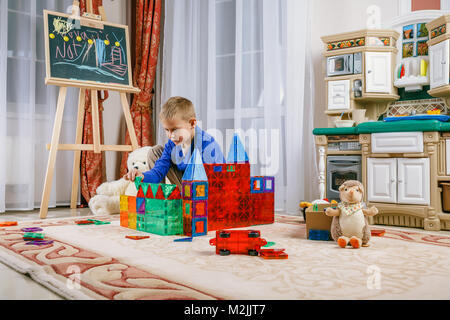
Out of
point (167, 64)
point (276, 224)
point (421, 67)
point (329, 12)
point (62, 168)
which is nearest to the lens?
point (276, 224)

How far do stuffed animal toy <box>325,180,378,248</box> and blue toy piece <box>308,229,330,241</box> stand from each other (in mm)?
128

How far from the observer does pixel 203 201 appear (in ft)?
7.22

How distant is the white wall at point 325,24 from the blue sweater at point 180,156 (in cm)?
135

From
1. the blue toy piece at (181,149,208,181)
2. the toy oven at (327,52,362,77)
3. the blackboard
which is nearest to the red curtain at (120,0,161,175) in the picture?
the blackboard

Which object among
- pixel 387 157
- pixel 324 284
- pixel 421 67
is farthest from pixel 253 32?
pixel 324 284

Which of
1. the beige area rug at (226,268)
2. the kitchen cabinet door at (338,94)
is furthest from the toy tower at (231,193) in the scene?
the kitchen cabinet door at (338,94)

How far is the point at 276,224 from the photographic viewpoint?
2.62 meters

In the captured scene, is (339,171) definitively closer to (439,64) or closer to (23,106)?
(439,64)

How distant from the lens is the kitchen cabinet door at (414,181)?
8.32 feet

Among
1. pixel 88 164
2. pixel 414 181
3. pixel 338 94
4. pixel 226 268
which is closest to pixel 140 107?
pixel 88 164

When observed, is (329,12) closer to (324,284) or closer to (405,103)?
(405,103)

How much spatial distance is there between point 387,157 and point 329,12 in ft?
4.90

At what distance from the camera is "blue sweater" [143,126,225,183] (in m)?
2.47

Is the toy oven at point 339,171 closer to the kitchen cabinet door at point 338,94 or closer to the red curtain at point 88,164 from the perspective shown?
the kitchen cabinet door at point 338,94
